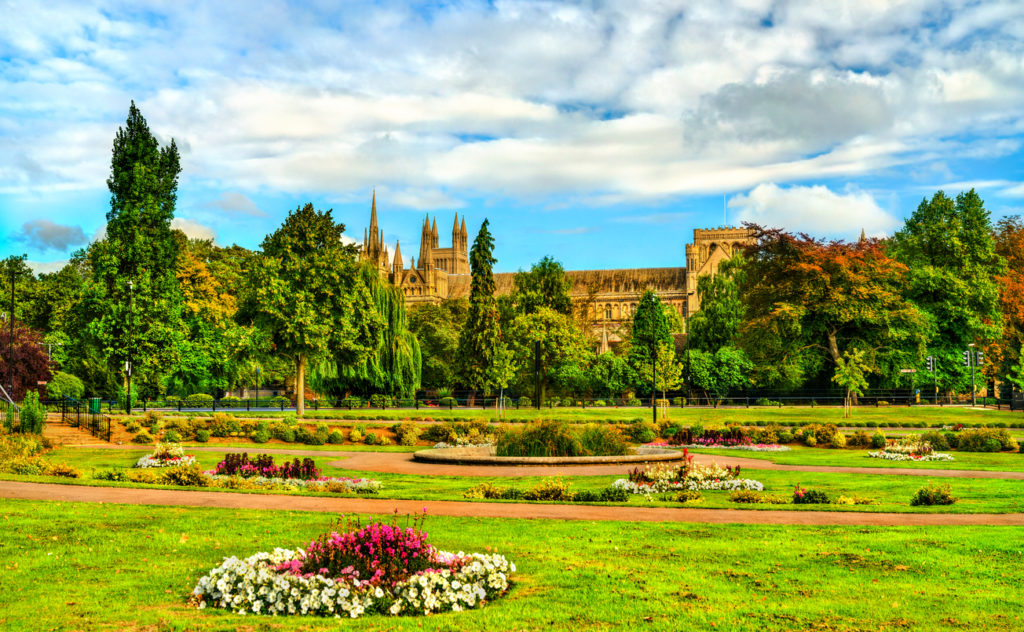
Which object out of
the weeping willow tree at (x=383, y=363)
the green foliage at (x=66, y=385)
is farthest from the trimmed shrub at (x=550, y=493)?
the green foliage at (x=66, y=385)

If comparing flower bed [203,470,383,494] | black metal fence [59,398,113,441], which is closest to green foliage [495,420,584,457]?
flower bed [203,470,383,494]

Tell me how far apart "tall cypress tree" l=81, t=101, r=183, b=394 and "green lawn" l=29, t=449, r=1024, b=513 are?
61.7 ft

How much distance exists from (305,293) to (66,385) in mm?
20937

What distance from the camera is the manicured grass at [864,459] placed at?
25453 mm

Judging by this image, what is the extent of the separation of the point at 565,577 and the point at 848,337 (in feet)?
183

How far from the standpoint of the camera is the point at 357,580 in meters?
9.26

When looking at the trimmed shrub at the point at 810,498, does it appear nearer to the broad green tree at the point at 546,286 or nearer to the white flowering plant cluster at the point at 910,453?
the white flowering plant cluster at the point at 910,453

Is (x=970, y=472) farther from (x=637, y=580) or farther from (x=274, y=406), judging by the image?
(x=274, y=406)

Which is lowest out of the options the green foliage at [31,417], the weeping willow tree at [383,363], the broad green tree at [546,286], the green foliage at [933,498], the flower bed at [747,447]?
the flower bed at [747,447]

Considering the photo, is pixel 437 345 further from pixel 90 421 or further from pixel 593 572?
pixel 593 572

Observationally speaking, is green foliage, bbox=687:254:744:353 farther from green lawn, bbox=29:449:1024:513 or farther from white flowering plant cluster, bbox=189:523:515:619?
white flowering plant cluster, bbox=189:523:515:619

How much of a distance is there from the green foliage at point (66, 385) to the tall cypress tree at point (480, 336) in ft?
86.9

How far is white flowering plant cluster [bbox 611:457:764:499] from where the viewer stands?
62.7ft

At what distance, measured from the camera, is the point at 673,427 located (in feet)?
118
